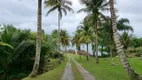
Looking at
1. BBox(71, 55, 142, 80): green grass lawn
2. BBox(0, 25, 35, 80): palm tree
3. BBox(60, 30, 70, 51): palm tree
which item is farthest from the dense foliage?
BBox(60, 30, 70, 51): palm tree

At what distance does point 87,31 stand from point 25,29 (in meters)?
30.5

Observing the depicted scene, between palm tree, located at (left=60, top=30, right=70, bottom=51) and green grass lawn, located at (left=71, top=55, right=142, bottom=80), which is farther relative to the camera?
palm tree, located at (left=60, top=30, right=70, bottom=51)

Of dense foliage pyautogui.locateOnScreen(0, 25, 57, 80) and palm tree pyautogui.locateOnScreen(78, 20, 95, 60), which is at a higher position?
palm tree pyautogui.locateOnScreen(78, 20, 95, 60)

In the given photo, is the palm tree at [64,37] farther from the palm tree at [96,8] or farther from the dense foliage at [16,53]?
the dense foliage at [16,53]

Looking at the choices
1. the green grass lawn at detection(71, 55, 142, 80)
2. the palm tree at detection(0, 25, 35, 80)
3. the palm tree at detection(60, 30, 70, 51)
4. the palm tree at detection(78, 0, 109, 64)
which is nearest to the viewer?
the green grass lawn at detection(71, 55, 142, 80)

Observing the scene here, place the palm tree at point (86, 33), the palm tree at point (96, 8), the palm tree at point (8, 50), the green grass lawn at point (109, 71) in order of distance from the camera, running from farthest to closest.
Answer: the palm tree at point (86, 33) < the palm tree at point (96, 8) < the palm tree at point (8, 50) < the green grass lawn at point (109, 71)

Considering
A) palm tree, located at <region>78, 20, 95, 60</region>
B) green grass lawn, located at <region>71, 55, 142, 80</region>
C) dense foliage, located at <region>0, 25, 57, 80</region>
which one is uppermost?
palm tree, located at <region>78, 20, 95, 60</region>

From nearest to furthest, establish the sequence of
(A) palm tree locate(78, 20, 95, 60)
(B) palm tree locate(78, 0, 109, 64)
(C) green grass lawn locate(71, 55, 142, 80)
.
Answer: (C) green grass lawn locate(71, 55, 142, 80) → (B) palm tree locate(78, 0, 109, 64) → (A) palm tree locate(78, 20, 95, 60)

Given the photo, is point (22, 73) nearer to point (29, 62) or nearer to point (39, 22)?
point (29, 62)

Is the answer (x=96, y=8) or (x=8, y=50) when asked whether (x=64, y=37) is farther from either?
(x=8, y=50)

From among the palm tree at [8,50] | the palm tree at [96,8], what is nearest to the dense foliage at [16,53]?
the palm tree at [8,50]

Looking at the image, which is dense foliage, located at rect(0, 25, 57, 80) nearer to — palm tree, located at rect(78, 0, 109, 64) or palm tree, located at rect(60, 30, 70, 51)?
palm tree, located at rect(78, 0, 109, 64)

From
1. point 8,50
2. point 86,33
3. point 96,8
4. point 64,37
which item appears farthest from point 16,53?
point 64,37

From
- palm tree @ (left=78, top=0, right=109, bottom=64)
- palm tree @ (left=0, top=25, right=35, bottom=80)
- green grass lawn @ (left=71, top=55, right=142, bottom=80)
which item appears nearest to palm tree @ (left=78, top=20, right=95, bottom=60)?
palm tree @ (left=78, top=0, right=109, bottom=64)
